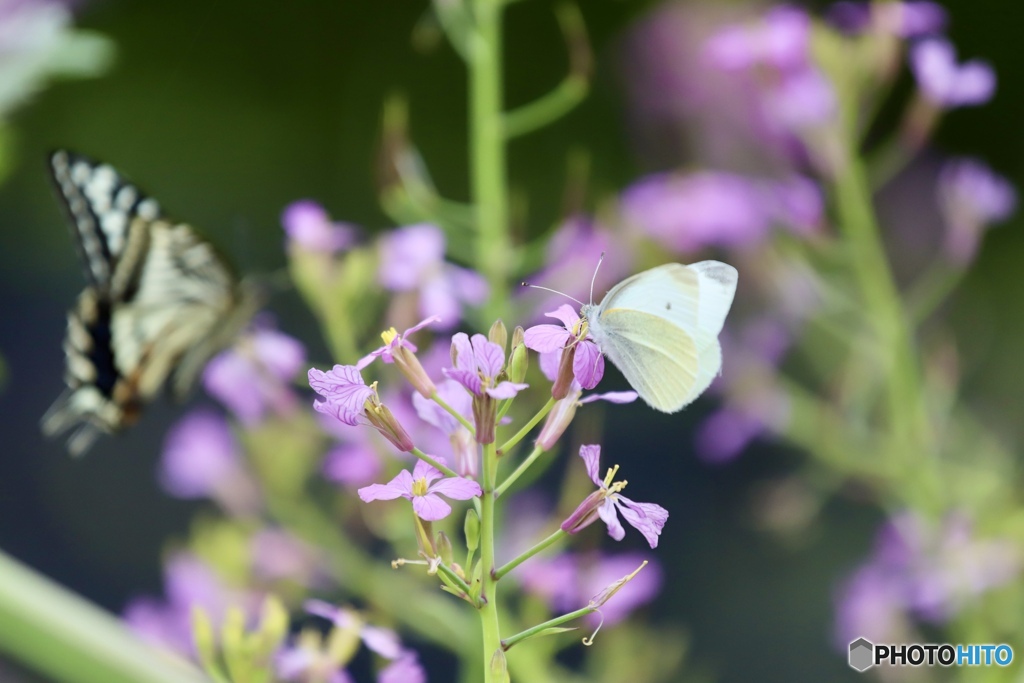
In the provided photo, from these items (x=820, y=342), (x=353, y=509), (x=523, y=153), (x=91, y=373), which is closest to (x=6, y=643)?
(x=353, y=509)

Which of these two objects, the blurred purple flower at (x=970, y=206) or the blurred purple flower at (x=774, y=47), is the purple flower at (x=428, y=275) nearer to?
the blurred purple flower at (x=774, y=47)

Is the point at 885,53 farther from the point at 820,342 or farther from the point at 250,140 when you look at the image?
the point at 250,140

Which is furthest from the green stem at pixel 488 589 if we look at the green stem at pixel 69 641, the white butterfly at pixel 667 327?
the green stem at pixel 69 641

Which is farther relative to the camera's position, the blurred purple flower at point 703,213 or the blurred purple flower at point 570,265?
the blurred purple flower at point 703,213

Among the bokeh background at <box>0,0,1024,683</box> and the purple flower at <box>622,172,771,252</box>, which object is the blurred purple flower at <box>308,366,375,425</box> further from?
the bokeh background at <box>0,0,1024,683</box>

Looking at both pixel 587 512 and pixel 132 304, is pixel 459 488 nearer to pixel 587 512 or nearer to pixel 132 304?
pixel 587 512

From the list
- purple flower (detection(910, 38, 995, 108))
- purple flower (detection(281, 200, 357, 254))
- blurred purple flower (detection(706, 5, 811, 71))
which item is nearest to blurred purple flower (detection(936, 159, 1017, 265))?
purple flower (detection(910, 38, 995, 108))
